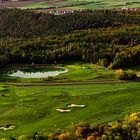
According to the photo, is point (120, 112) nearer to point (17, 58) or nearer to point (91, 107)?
point (91, 107)

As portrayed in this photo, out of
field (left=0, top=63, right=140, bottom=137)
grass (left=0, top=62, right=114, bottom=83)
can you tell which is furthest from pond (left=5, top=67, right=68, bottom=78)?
field (left=0, top=63, right=140, bottom=137)

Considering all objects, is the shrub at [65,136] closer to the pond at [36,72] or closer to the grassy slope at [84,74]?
the grassy slope at [84,74]

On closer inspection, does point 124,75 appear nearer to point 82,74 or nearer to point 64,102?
point 82,74

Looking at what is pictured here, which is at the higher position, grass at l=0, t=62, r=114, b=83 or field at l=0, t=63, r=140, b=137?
grass at l=0, t=62, r=114, b=83

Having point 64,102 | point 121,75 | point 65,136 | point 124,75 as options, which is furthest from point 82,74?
point 65,136

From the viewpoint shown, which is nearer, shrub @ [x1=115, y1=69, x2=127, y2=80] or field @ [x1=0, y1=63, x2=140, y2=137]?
field @ [x1=0, y1=63, x2=140, y2=137]

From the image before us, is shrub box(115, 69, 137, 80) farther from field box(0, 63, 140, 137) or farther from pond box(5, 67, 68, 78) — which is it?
pond box(5, 67, 68, 78)
